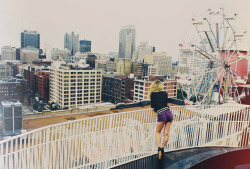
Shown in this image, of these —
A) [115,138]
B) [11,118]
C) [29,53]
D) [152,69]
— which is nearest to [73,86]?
[29,53]

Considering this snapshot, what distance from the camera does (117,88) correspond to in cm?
1859

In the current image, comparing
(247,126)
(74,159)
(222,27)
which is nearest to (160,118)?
(74,159)

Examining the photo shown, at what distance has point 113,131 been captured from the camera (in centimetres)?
199

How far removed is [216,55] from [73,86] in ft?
41.3

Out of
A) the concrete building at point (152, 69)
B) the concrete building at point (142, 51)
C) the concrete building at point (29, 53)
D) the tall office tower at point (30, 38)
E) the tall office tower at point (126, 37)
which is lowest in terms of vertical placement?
the concrete building at point (152, 69)

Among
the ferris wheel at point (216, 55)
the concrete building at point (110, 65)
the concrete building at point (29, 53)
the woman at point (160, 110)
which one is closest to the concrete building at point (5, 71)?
the concrete building at point (29, 53)

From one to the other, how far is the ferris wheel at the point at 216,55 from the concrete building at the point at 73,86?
11.7 meters

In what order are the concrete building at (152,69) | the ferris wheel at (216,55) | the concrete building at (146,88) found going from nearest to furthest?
the ferris wheel at (216,55), the concrete building at (146,88), the concrete building at (152,69)

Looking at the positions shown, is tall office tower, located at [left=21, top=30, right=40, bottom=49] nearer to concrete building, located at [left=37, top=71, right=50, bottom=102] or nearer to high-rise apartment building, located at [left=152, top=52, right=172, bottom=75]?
concrete building, located at [left=37, top=71, right=50, bottom=102]

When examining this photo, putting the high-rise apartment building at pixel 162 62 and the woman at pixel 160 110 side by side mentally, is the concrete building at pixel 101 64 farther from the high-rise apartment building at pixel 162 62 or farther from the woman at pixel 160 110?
the woman at pixel 160 110

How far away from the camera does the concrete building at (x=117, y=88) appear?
1834 centimetres

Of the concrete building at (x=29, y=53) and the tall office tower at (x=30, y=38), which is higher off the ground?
the tall office tower at (x=30, y=38)

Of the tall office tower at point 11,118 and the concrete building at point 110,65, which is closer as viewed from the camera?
the tall office tower at point 11,118

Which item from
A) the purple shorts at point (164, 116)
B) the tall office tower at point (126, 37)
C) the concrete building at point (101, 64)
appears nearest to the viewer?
the purple shorts at point (164, 116)
